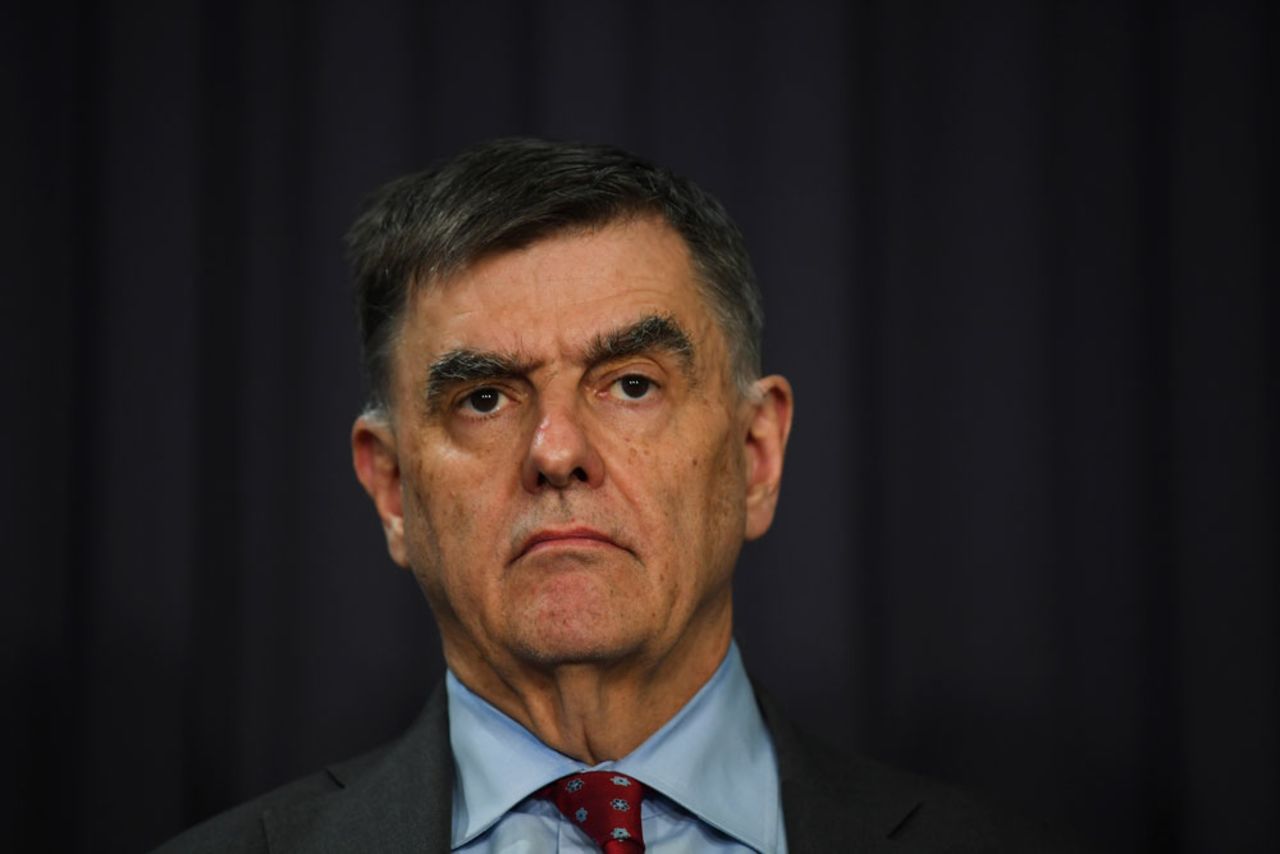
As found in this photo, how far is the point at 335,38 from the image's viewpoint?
8.87 ft

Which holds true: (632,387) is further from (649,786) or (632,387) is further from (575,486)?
(649,786)

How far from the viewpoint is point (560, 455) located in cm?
186

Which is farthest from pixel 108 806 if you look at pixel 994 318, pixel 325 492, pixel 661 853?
pixel 994 318

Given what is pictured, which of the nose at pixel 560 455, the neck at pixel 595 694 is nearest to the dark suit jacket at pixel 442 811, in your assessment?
the neck at pixel 595 694

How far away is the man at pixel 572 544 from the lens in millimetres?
1905

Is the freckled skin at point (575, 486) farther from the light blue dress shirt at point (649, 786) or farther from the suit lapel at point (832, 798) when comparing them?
the suit lapel at point (832, 798)

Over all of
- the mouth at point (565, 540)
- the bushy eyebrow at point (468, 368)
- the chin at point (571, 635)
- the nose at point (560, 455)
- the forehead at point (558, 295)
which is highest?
the forehead at point (558, 295)

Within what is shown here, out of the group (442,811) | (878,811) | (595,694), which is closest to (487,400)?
(595,694)

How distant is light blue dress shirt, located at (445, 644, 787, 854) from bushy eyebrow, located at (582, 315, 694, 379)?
48cm

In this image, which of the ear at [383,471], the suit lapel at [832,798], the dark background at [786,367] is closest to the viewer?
the suit lapel at [832,798]

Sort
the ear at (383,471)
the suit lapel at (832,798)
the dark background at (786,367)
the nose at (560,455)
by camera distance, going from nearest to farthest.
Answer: the nose at (560,455) < the suit lapel at (832,798) < the ear at (383,471) < the dark background at (786,367)

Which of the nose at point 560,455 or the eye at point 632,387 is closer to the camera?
→ the nose at point 560,455

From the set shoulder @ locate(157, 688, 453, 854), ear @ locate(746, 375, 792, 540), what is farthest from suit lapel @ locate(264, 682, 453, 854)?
ear @ locate(746, 375, 792, 540)

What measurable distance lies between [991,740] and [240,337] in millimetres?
1523
